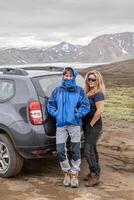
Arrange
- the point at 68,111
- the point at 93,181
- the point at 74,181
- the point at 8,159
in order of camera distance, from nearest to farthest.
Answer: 1. the point at 68,111
2. the point at 74,181
3. the point at 93,181
4. the point at 8,159

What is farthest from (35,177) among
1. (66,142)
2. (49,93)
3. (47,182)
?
(49,93)

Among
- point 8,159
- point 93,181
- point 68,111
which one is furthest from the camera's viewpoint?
point 8,159

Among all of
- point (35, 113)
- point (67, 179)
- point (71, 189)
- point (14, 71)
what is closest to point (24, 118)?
point (35, 113)

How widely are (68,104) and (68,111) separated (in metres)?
0.10

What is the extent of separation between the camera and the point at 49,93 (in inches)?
283

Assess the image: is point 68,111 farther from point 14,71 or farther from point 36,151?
point 14,71

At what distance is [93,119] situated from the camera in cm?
691

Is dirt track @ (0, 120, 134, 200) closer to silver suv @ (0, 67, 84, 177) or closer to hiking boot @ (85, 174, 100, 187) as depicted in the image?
hiking boot @ (85, 174, 100, 187)

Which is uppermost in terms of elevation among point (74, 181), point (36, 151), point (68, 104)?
point (68, 104)

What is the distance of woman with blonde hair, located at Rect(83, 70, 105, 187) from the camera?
6.85m

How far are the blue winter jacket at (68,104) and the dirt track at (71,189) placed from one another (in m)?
0.96

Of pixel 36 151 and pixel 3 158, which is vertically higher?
pixel 36 151

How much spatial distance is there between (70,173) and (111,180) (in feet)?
2.55

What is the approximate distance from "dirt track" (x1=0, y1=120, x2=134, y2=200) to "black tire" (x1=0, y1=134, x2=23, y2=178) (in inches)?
5.4
